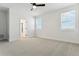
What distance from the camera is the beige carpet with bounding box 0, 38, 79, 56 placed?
2711 mm

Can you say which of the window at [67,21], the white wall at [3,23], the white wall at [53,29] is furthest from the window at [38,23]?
the white wall at [3,23]

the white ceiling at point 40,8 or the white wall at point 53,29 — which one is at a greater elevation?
the white ceiling at point 40,8

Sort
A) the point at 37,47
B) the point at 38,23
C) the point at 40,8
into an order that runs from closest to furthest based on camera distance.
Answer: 1. the point at 40,8
2. the point at 38,23
3. the point at 37,47

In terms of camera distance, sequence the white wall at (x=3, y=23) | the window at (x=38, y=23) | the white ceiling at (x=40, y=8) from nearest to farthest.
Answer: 1. the white ceiling at (x=40, y=8)
2. the white wall at (x=3, y=23)
3. the window at (x=38, y=23)

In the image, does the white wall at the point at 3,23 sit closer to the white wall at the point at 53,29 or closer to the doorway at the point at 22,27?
the doorway at the point at 22,27

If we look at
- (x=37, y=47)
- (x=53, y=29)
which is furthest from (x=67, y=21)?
(x=37, y=47)

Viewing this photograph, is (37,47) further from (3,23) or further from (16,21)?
(3,23)

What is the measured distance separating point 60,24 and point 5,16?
155cm

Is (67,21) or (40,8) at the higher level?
(40,8)

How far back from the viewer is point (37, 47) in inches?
121

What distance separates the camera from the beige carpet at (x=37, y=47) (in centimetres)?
271

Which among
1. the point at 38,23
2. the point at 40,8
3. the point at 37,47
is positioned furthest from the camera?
the point at 37,47

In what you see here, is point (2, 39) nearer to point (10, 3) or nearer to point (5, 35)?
point (5, 35)

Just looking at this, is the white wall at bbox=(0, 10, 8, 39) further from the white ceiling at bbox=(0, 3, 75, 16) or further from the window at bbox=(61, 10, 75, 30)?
the window at bbox=(61, 10, 75, 30)
